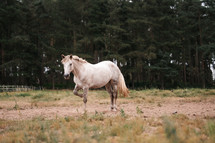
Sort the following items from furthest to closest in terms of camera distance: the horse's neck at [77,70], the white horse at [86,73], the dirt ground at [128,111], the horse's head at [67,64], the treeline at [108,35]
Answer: the treeline at [108,35]
the horse's neck at [77,70]
the white horse at [86,73]
the horse's head at [67,64]
the dirt ground at [128,111]

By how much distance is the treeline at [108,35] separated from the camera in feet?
103

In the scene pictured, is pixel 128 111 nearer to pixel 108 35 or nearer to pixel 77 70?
pixel 77 70

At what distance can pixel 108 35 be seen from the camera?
31.9 metres

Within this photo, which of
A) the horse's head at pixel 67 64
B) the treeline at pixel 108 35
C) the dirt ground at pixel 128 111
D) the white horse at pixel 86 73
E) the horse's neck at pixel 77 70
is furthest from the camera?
the treeline at pixel 108 35

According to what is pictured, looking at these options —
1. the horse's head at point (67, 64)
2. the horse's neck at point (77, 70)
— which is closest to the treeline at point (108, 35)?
the horse's neck at point (77, 70)

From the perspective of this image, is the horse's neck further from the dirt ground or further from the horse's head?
the dirt ground

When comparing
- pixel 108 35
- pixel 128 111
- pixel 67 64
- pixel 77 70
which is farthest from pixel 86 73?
pixel 108 35

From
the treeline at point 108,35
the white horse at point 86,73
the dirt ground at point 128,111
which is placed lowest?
the dirt ground at point 128,111

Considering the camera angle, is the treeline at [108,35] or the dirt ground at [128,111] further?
the treeline at [108,35]

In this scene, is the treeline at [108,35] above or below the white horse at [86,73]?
above

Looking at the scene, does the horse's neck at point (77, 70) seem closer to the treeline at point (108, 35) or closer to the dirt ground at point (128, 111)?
the dirt ground at point (128, 111)

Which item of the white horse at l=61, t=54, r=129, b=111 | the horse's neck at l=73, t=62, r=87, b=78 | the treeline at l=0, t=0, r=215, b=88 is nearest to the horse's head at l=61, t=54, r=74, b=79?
the white horse at l=61, t=54, r=129, b=111

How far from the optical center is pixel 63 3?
3444 cm

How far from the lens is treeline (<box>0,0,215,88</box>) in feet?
103
